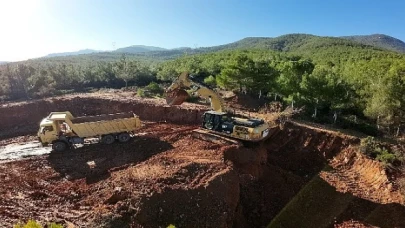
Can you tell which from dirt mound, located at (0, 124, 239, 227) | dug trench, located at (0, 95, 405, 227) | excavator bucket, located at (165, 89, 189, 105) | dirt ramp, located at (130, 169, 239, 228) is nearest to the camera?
dirt ramp, located at (130, 169, 239, 228)

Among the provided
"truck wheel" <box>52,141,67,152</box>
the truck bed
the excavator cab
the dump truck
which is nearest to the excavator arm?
the excavator cab

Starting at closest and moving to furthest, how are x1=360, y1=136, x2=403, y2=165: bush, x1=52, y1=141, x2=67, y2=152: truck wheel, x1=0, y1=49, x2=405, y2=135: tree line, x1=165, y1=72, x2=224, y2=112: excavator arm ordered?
x1=360, y1=136, x2=403, y2=165: bush < x1=52, y1=141, x2=67, y2=152: truck wheel < x1=165, y1=72, x2=224, y2=112: excavator arm < x1=0, y1=49, x2=405, y2=135: tree line

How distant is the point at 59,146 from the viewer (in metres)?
20.0

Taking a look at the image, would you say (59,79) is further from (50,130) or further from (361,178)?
(361,178)

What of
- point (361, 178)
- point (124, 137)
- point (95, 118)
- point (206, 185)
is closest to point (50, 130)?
point (95, 118)

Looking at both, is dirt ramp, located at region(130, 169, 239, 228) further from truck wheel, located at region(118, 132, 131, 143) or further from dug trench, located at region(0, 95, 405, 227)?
truck wheel, located at region(118, 132, 131, 143)

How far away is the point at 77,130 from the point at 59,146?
A: 5.07 feet

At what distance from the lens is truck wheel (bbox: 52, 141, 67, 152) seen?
784 inches

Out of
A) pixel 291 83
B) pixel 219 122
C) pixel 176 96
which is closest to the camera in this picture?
pixel 219 122

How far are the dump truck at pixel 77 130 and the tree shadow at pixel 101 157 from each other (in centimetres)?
48

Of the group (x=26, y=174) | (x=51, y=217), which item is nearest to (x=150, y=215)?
(x=51, y=217)

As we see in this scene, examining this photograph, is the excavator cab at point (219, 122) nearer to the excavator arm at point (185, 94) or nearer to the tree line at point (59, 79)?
the excavator arm at point (185, 94)

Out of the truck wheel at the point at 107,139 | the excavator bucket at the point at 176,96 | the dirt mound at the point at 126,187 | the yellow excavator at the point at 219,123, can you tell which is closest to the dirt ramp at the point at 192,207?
the dirt mound at the point at 126,187

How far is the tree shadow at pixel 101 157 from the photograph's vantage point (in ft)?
56.4
